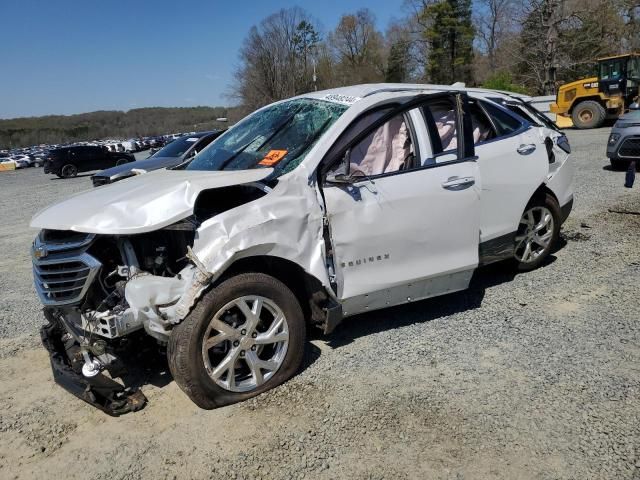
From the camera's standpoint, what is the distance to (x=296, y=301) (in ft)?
10.9

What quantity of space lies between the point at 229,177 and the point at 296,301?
90cm

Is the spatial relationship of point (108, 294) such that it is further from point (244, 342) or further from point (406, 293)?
point (406, 293)

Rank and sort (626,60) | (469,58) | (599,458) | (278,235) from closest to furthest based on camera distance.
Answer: (599,458), (278,235), (626,60), (469,58)

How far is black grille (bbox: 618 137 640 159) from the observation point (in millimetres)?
9812

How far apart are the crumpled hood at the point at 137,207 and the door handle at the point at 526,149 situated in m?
2.55

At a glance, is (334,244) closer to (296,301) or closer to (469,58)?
(296,301)

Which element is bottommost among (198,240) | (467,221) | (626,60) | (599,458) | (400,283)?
(599,458)

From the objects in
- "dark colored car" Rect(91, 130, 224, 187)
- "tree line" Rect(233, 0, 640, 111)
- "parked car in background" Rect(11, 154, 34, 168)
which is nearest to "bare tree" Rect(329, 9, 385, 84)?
"tree line" Rect(233, 0, 640, 111)

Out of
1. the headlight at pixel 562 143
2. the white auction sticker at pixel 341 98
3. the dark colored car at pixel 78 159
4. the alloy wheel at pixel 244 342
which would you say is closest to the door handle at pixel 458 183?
the white auction sticker at pixel 341 98

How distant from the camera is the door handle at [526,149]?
473 cm

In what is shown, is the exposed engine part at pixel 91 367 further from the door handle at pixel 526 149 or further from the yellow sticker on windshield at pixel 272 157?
the door handle at pixel 526 149

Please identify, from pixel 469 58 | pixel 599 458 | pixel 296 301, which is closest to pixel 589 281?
pixel 599 458

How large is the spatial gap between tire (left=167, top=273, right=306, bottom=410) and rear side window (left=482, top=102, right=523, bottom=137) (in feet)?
8.92

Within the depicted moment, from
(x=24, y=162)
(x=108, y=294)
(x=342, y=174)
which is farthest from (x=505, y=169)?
(x=24, y=162)
